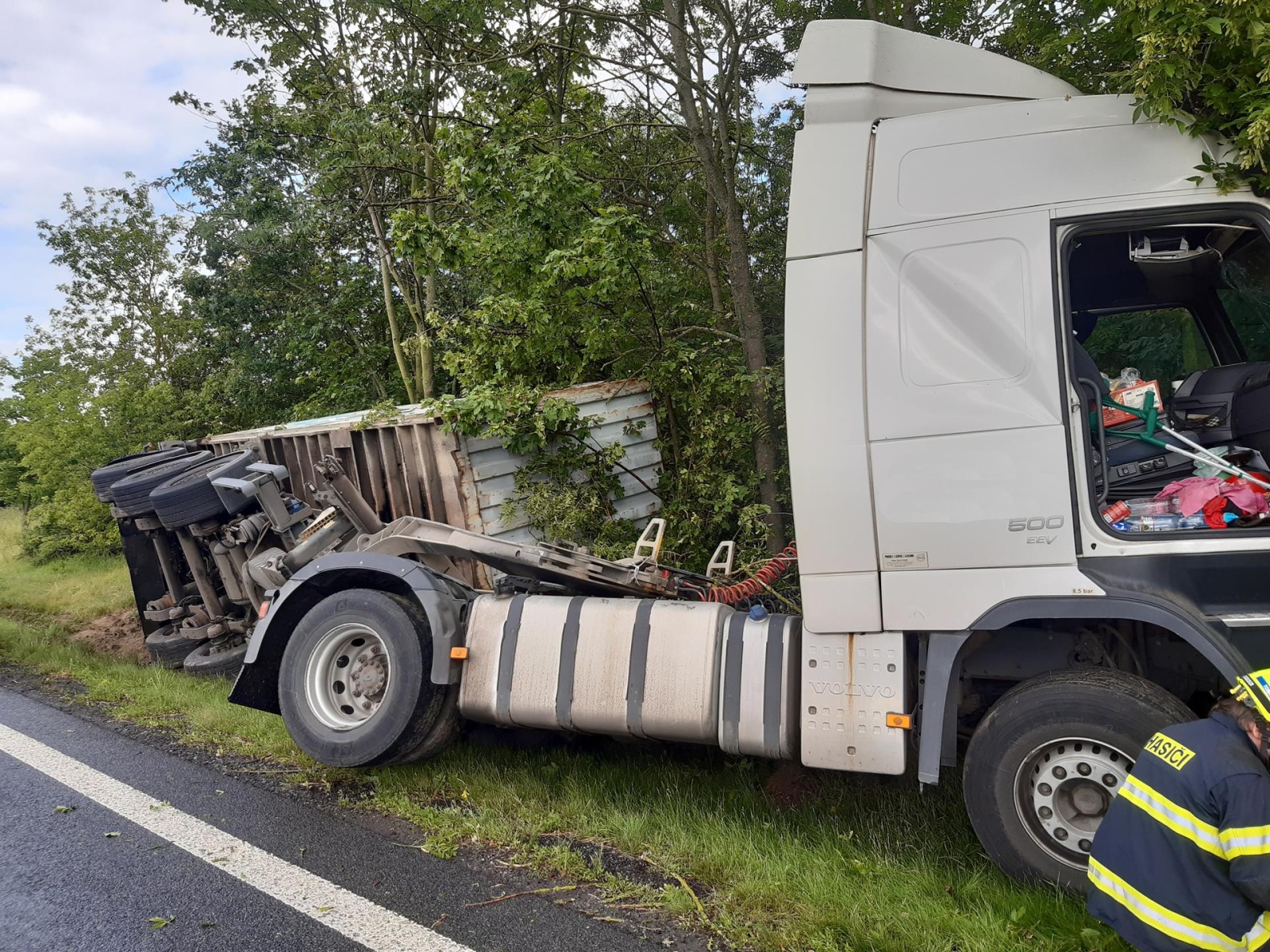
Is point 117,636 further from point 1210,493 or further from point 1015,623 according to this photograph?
point 1210,493

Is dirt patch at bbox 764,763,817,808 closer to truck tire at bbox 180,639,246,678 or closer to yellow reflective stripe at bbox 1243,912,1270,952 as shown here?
yellow reflective stripe at bbox 1243,912,1270,952

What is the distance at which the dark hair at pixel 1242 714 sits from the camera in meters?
2.40

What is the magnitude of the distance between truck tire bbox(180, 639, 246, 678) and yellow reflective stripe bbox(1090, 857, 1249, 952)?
6247mm

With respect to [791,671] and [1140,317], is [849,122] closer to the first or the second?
[1140,317]

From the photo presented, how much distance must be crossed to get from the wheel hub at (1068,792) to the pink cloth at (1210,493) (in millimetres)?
920

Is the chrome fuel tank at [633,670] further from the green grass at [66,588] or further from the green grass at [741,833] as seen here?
the green grass at [66,588]

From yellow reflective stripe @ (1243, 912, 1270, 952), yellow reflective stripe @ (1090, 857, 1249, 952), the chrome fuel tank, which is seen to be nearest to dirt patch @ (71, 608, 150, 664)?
the chrome fuel tank

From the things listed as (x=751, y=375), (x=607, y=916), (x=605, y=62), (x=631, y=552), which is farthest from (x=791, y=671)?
(x=605, y=62)

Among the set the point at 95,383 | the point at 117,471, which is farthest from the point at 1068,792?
the point at 95,383

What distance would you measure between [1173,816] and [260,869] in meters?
3.38

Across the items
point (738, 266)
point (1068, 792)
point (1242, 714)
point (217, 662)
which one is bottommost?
point (217, 662)

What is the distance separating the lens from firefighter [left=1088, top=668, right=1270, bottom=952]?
230 centimetres

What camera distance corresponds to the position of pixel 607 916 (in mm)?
3193

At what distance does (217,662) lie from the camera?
6941 millimetres
